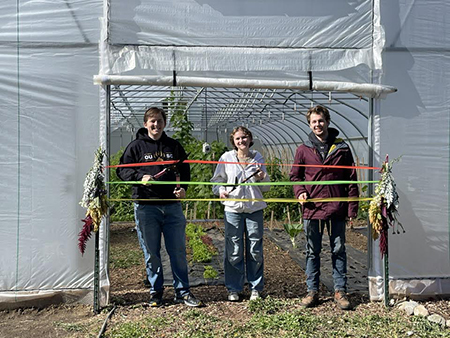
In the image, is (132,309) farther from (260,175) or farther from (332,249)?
(332,249)

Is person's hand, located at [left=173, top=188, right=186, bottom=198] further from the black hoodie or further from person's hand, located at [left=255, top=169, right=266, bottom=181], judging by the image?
person's hand, located at [left=255, top=169, right=266, bottom=181]

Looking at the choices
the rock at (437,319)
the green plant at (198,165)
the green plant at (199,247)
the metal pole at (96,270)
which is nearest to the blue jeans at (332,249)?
the rock at (437,319)

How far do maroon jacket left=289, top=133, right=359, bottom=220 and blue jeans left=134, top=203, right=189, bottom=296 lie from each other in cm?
116

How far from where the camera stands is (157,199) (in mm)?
4180

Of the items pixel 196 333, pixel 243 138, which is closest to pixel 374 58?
pixel 243 138

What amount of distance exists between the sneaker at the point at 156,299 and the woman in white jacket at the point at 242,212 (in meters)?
0.66

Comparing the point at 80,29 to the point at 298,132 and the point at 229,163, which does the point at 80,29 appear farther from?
the point at 298,132

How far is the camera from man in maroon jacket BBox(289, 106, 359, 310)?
425cm

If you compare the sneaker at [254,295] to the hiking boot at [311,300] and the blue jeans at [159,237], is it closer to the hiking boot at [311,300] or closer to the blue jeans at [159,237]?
the hiking boot at [311,300]

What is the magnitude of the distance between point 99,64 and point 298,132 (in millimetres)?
10085

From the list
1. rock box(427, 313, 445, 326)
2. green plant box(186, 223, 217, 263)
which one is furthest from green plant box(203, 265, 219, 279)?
rock box(427, 313, 445, 326)

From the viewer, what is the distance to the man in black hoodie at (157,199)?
13.8 feet

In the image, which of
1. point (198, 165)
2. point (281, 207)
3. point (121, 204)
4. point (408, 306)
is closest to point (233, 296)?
point (408, 306)

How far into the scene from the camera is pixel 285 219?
999 centimetres
